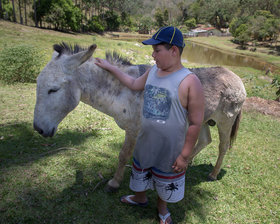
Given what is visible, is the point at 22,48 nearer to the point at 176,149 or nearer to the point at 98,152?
the point at 98,152

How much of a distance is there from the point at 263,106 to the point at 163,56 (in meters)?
9.06

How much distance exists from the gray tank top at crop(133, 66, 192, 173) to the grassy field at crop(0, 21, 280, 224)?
1.25m

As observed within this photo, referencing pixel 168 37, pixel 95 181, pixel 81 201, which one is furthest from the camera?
pixel 95 181

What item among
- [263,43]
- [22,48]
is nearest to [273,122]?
[22,48]

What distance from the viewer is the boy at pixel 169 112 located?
6.47 ft

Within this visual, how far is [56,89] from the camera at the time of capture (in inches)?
93.7

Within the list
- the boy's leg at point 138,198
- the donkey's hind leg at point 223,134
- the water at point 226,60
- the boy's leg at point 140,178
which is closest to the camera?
the boy's leg at point 140,178

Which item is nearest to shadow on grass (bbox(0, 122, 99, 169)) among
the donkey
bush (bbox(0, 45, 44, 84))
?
the donkey

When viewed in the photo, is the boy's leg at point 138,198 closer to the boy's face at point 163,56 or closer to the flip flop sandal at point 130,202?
the flip flop sandal at point 130,202

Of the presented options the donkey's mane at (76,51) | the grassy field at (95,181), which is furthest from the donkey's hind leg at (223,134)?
the donkey's mane at (76,51)

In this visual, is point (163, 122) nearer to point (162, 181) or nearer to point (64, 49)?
point (162, 181)

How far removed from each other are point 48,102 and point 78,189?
1.58 meters

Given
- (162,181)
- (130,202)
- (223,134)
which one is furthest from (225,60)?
(162,181)

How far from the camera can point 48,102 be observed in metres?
2.38
